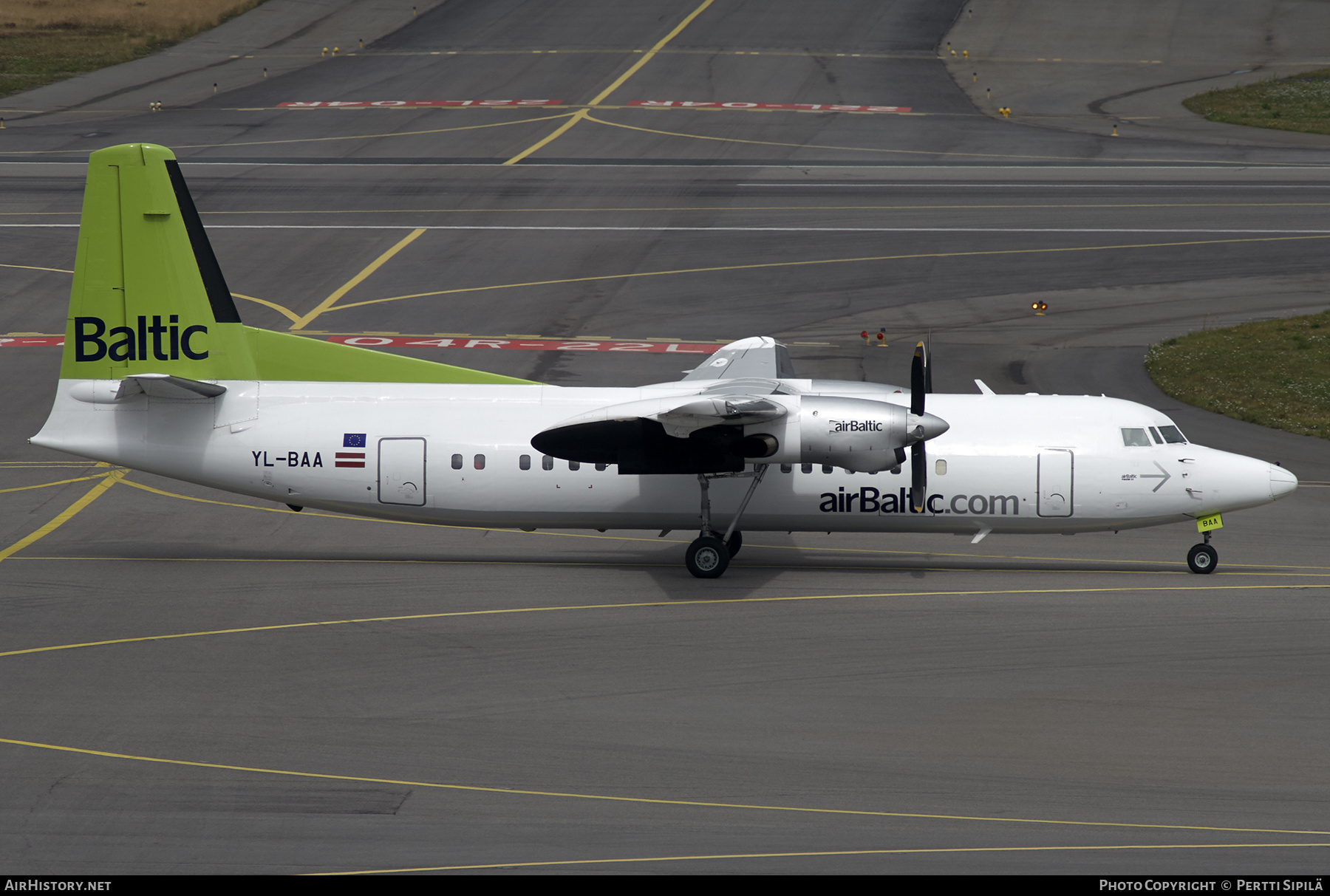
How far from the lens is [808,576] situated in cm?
2483

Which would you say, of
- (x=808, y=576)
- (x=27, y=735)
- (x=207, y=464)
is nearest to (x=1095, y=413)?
(x=808, y=576)

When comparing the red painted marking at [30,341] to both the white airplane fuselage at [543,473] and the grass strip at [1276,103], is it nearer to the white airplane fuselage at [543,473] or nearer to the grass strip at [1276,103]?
the white airplane fuselage at [543,473]

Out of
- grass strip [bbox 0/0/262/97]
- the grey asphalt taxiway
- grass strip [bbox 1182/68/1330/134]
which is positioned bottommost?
the grey asphalt taxiway

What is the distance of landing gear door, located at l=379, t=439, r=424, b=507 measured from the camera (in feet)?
80.0

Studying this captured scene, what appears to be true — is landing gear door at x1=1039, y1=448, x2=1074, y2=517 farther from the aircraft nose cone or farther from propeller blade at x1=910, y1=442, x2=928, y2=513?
the aircraft nose cone

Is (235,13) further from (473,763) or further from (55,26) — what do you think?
(473,763)

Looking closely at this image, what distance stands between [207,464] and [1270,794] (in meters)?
18.3

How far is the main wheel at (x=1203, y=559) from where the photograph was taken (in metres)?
24.9

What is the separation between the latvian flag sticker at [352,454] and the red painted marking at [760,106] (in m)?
49.0

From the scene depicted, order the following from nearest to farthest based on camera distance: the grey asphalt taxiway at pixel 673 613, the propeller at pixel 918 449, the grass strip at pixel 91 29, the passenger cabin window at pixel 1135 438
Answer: the grey asphalt taxiway at pixel 673 613 < the propeller at pixel 918 449 < the passenger cabin window at pixel 1135 438 < the grass strip at pixel 91 29

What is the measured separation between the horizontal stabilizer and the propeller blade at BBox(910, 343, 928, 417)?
40.9ft

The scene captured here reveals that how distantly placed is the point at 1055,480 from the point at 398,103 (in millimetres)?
53663

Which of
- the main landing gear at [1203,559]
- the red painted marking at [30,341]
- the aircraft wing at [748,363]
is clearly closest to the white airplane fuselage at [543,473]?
the main landing gear at [1203,559]

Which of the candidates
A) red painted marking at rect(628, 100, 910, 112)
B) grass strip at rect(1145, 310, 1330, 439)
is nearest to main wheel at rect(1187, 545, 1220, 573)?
grass strip at rect(1145, 310, 1330, 439)
